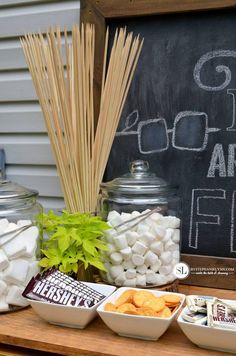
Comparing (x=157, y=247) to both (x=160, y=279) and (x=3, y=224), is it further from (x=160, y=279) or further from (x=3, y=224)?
(x=3, y=224)

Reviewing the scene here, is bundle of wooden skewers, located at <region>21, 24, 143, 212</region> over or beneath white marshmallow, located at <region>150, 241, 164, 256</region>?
over

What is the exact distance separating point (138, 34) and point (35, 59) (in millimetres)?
360

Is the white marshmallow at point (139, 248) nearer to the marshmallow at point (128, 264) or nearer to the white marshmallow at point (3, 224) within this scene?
the marshmallow at point (128, 264)

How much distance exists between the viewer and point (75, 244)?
1041 millimetres

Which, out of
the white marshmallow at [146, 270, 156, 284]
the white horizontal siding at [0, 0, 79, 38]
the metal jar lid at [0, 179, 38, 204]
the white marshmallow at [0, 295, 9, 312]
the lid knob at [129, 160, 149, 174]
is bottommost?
the white marshmallow at [0, 295, 9, 312]

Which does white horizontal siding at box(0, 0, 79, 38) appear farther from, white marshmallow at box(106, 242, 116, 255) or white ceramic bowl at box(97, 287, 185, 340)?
white ceramic bowl at box(97, 287, 185, 340)

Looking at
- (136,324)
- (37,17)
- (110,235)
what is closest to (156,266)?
(110,235)

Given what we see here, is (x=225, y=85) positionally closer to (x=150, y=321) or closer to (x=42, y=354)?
(x=150, y=321)

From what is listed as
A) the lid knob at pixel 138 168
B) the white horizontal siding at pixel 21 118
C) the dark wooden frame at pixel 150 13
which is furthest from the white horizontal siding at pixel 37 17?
the lid knob at pixel 138 168

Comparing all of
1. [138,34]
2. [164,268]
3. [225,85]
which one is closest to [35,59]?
[138,34]

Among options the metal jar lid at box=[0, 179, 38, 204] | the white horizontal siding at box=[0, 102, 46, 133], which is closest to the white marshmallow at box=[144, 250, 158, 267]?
the metal jar lid at box=[0, 179, 38, 204]

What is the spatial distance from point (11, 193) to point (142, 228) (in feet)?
1.15

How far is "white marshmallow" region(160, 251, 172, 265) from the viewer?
1057 millimetres

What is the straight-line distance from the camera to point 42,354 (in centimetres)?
87
